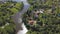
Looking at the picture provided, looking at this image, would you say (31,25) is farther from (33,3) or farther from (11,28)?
(33,3)

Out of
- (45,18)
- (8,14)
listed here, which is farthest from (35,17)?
(8,14)

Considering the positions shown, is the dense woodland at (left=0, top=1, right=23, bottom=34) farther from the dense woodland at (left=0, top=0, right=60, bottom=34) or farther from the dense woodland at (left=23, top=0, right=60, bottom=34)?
the dense woodland at (left=23, top=0, right=60, bottom=34)

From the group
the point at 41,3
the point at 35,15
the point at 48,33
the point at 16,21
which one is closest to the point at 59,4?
the point at 41,3

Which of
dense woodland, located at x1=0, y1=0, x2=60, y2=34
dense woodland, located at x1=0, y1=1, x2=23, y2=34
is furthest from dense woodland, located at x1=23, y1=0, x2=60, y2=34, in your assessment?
dense woodland, located at x1=0, y1=1, x2=23, y2=34

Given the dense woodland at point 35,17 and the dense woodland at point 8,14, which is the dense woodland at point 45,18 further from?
the dense woodland at point 8,14

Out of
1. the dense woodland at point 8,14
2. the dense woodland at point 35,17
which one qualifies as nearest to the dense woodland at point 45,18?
the dense woodland at point 35,17

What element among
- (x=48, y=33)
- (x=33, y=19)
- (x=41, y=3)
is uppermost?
(x=41, y=3)
